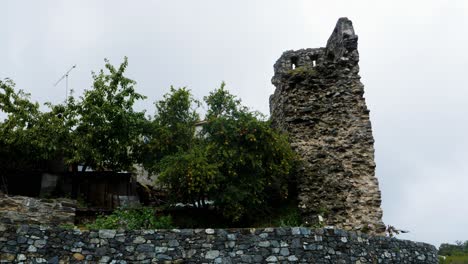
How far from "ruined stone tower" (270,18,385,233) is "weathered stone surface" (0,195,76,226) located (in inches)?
297

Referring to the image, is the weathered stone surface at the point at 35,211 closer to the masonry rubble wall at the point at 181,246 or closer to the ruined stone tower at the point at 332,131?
the masonry rubble wall at the point at 181,246

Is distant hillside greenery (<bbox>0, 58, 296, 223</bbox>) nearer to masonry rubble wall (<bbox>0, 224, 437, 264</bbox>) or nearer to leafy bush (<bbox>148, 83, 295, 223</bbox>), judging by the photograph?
leafy bush (<bbox>148, 83, 295, 223</bbox>)

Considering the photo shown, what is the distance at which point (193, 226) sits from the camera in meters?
15.0

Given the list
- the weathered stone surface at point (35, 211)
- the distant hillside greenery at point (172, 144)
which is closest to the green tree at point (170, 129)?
the distant hillside greenery at point (172, 144)

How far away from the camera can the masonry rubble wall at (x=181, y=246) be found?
9.55m

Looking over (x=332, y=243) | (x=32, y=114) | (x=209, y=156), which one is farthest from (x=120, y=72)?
(x=332, y=243)

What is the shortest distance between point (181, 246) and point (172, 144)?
6.83 m

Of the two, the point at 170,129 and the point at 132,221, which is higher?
the point at 170,129

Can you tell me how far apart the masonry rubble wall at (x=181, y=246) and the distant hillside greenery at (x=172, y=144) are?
367cm

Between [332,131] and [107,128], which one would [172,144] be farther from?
[332,131]

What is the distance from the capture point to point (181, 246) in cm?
1014

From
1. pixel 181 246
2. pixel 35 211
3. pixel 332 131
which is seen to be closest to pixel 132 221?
pixel 35 211

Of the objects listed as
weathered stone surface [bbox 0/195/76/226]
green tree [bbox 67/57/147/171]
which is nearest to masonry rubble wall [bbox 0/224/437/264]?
weathered stone surface [bbox 0/195/76/226]

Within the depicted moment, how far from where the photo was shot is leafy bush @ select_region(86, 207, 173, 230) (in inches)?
504
